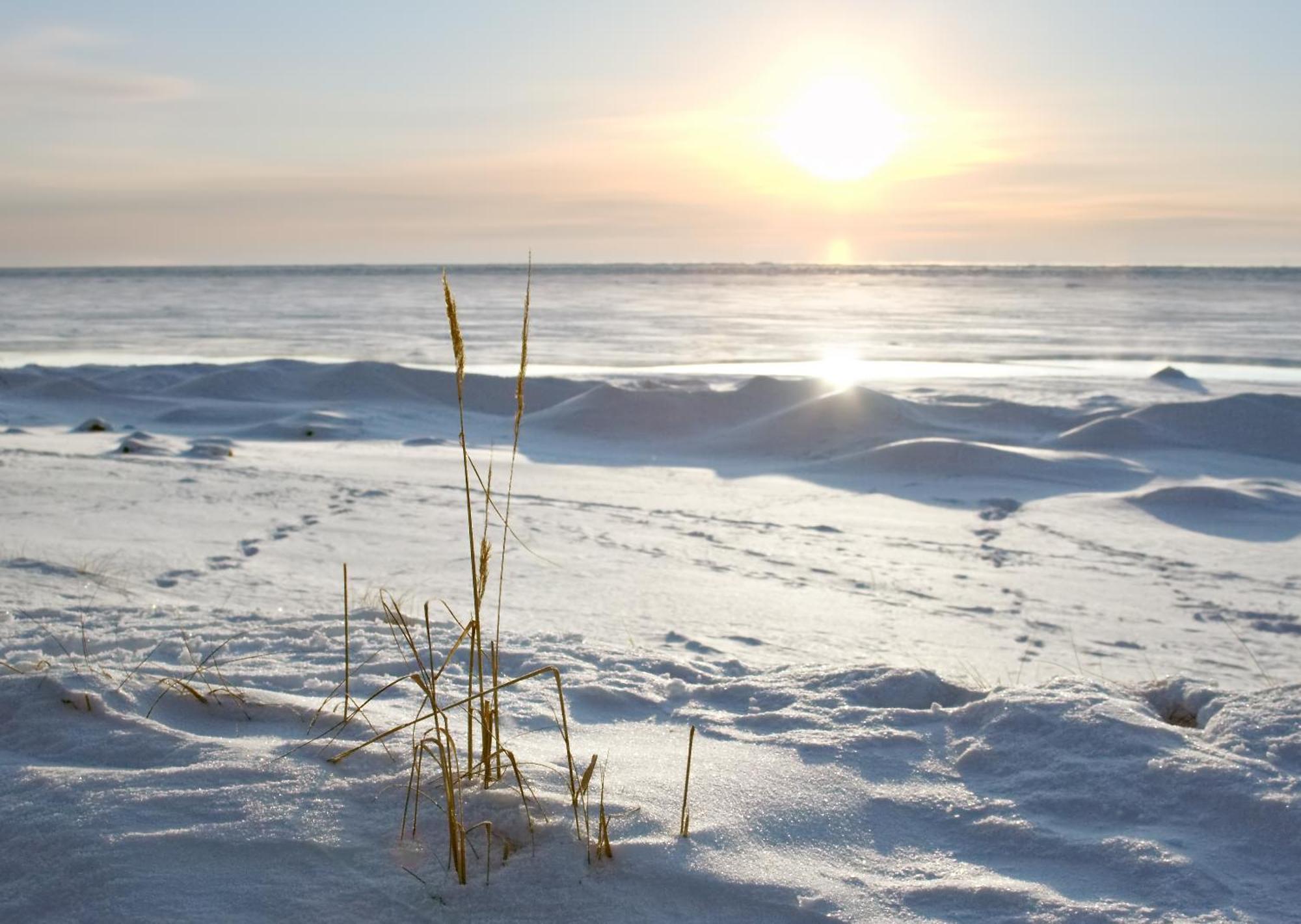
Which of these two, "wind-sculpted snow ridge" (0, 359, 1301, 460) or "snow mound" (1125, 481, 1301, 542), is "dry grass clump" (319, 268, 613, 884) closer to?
"snow mound" (1125, 481, 1301, 542)

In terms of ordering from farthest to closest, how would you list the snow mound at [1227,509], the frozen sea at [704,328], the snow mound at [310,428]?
1. the frozen sea at [704,328]
2. the snow mound at [310,428]
3. the snow mound at [1227,509]

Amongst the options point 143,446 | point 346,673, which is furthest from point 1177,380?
point 346,673

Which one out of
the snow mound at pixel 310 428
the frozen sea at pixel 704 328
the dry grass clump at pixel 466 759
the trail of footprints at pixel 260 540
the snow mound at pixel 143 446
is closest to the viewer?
the dry grass clump at pixel 466 759

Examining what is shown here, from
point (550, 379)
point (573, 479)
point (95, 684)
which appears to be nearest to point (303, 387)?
point (550, 379)

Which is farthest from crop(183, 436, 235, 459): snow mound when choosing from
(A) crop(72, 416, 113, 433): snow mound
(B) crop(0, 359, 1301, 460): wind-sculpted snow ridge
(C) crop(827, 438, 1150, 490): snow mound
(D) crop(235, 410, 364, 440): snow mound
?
(C) crop(827, 438, 1150, 490): snow mound

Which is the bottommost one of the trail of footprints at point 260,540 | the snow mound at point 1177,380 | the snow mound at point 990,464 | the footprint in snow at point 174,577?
the trail of footprints at point 260,540

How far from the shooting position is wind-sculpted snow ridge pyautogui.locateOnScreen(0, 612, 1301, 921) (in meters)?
1.55

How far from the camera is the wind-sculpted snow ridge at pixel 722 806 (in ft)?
5.10

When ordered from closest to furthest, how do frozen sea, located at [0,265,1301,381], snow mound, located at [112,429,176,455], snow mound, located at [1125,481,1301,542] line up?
1. snow mound, located at [1125,481,1301,542]
2. snow mound, located at [112,429,176,455]
3. frozen sea, located at [0,265,1301,381]

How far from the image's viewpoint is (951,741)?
219cm

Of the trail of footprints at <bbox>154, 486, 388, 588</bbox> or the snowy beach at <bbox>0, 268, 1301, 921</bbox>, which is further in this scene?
the trail of footprints at <bbox>154, 486, 388, 588</bbox>

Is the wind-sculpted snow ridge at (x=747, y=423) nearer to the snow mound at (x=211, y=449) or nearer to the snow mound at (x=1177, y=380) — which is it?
the snow mound at (x=211, y=449)

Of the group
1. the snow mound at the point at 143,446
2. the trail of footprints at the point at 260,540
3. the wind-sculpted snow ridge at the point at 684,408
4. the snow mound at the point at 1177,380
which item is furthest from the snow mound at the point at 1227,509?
the snow mound at the point at 143,446

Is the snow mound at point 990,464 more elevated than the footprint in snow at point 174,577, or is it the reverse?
the snow mound at point 990,464
